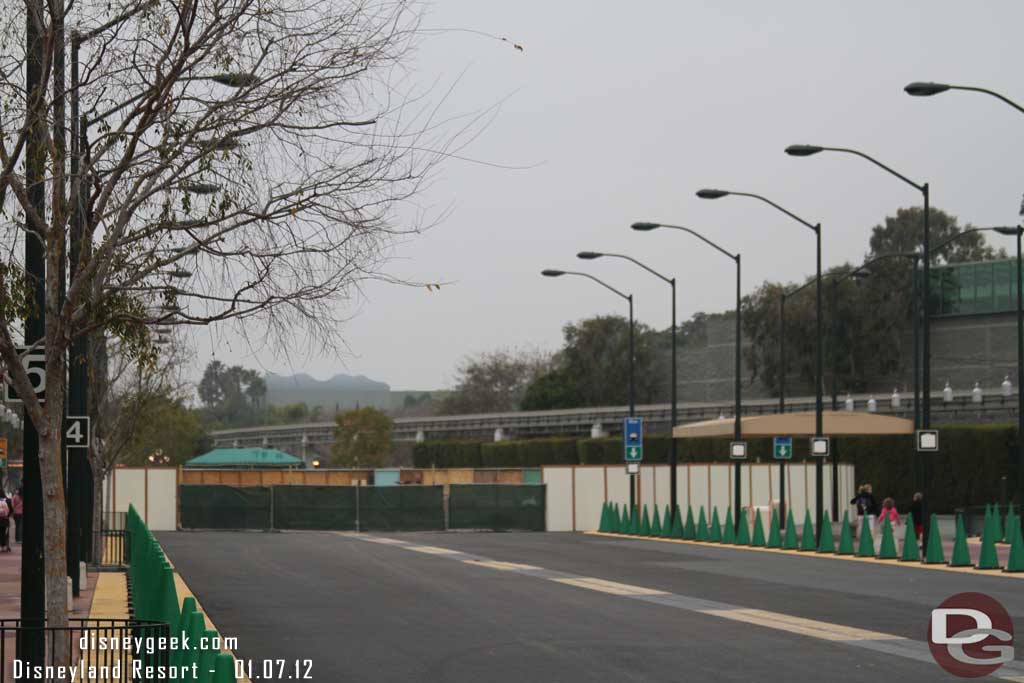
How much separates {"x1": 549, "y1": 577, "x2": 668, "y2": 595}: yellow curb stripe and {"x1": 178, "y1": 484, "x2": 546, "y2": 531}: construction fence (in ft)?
94.6

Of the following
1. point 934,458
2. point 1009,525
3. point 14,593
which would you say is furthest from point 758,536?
point 934,458

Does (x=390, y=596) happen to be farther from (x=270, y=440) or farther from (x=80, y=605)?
(x=270, y=440)

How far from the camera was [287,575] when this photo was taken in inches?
1222

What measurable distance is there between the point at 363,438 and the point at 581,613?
98.7 m

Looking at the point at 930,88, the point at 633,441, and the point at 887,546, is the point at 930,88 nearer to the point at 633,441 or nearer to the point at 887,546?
the point at 887,546

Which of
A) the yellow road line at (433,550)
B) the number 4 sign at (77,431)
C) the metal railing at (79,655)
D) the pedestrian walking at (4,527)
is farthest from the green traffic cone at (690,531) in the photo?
the metal railing at (79,655)

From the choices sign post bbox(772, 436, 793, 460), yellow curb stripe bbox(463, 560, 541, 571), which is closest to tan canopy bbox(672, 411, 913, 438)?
sign post bbox(772, 436, 793, 460)

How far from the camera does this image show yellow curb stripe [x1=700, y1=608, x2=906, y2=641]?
18719mm

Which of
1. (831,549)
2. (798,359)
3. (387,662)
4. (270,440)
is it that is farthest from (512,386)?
(387,662)

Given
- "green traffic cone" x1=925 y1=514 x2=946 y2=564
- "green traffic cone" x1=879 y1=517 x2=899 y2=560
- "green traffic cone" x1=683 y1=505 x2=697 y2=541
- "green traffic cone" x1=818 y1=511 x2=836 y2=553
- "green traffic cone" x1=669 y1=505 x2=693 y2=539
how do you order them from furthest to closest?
"green traffic cone" x1=669 y1=505 x2=693 y2=539, "green traffic cone" x1=683 y1=505 x2=697 y2=541, "green traffic cone" x1=818 y1=511 x2=836 y2=553, "green traffic cone" x1=879 y1=517 x2=899 y2=560, "green traffic cone" x1=925 y1=514 x2=946 y2=564

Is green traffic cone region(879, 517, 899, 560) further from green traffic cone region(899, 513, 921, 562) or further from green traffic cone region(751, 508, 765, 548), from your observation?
green traffic cone region(751, 508, 765, 548)

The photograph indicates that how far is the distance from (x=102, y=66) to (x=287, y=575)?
19043 millimetres

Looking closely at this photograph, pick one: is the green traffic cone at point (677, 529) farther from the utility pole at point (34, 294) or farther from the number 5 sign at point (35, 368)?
the number 5 sign at point (35, 368)

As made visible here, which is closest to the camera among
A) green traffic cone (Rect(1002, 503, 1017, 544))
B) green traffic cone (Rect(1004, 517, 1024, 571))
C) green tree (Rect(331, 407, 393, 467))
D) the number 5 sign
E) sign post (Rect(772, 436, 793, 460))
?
the number 5 sign
